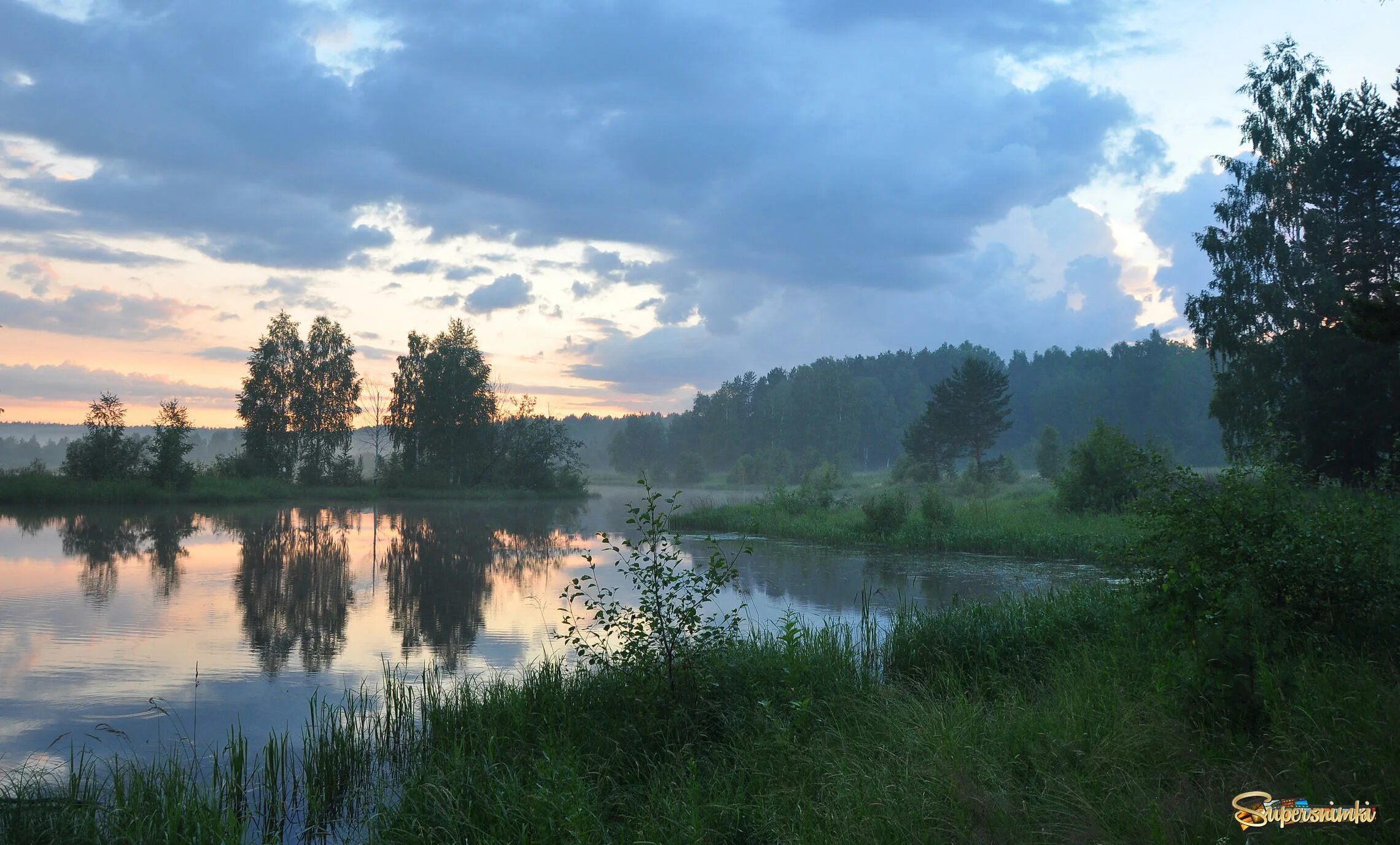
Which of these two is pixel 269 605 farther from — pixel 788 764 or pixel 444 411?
pixel 444 411

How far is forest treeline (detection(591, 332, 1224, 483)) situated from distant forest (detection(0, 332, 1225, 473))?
156mm

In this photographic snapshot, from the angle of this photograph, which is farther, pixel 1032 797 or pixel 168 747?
pixel 168 747

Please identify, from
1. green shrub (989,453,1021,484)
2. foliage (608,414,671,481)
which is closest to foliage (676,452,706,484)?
foliage (608,414,671,481)

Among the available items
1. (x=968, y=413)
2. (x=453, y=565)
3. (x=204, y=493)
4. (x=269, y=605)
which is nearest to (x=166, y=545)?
(x=453, y=565)

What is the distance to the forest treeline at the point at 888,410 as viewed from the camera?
9069 cm

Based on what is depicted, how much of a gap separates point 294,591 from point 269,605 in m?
1.84

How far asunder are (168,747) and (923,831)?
7.56 meters

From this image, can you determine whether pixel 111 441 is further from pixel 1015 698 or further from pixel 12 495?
pixel 1015 698

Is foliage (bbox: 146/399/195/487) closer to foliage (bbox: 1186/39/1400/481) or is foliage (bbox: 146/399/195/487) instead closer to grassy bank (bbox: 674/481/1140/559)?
grassy bank (bbox: 674/481/1140/559)

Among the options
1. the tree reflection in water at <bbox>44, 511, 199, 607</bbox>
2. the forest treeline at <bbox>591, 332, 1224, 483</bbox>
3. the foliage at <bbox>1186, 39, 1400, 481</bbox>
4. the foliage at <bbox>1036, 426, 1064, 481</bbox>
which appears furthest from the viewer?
the forest treeline at <bbox>591, 332, 1224, 483</bbox>

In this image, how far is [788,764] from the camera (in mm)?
6426

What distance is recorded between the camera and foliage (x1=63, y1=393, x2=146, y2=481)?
43.3 metres

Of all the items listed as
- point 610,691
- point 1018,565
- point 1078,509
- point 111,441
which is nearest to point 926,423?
point 1078,509

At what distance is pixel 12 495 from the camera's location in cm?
3891
